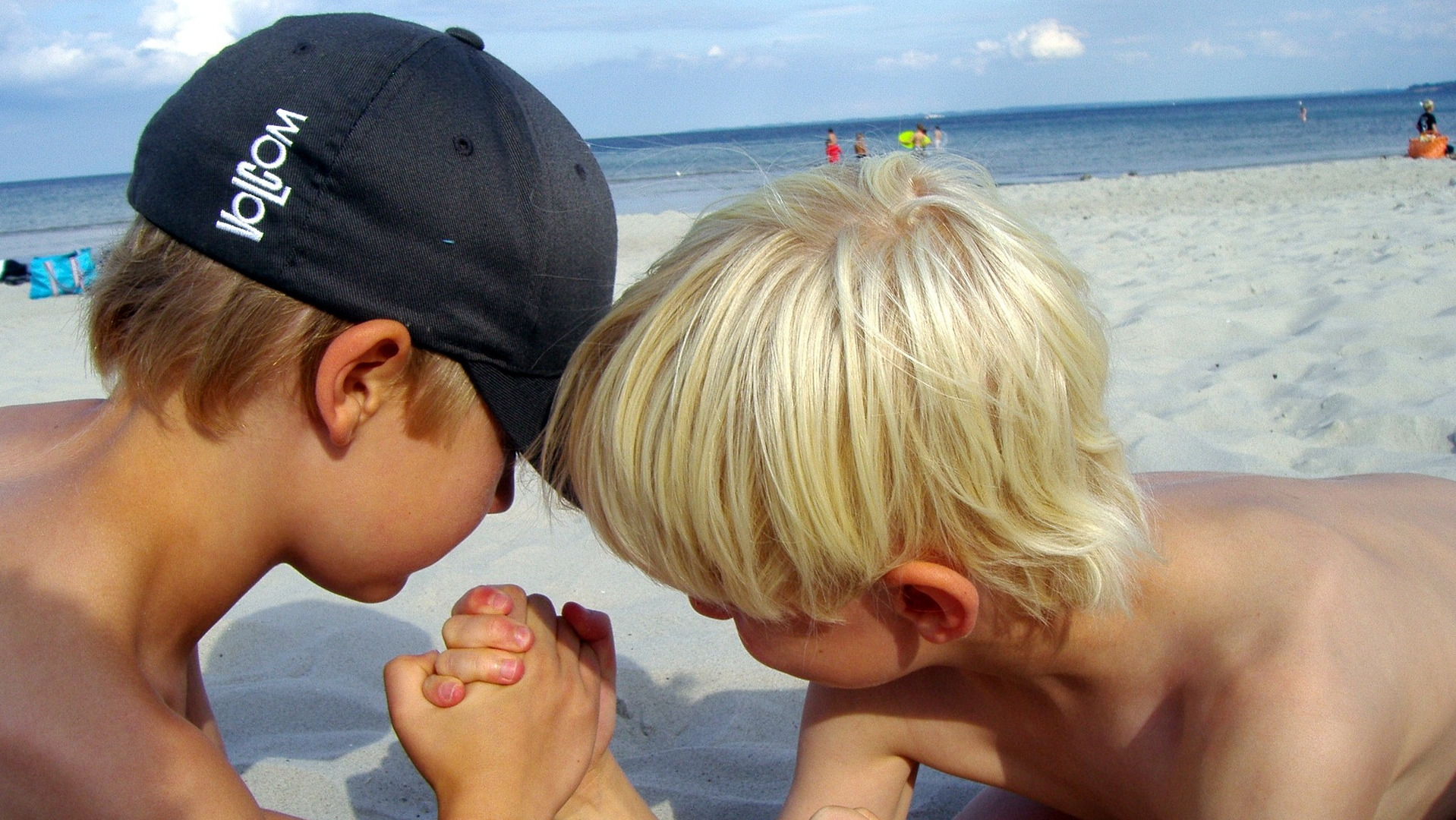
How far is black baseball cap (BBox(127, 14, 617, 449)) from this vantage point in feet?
4.43

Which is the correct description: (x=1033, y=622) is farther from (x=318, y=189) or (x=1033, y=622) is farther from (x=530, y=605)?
(x=318, y=189)

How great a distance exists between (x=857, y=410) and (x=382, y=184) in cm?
67

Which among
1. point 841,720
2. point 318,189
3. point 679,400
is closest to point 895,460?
point 679,400

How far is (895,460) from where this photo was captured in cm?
124

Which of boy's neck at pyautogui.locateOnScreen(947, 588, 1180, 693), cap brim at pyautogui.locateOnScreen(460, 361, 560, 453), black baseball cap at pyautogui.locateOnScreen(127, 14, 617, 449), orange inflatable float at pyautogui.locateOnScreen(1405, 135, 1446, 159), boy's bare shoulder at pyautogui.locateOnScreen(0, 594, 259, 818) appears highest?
black baseball cap at pyautogui.locateOnScreen(127, 14, 617, 449)

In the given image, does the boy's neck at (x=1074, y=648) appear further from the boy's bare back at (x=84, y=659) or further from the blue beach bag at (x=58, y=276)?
the blue beach bag at (x=58, y=276)

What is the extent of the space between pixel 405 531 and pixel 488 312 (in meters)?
0.34

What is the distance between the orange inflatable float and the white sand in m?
12.8

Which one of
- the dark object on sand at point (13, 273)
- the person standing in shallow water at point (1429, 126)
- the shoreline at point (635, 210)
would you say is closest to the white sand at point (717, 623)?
the dark object on sand at point (13, 273)

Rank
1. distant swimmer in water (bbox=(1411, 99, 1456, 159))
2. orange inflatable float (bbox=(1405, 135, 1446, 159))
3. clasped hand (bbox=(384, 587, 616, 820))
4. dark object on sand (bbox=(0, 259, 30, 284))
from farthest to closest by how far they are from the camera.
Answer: distant swimmer in water (bbox=(1411, 99, 1456, 159)), orange inflatable float (bbox=(1405, 135, 1446, 159)), dark object on sand (bbox=(0, 259, 30, 284)), clasped hand (bbox=(384, 587, 616, 820))

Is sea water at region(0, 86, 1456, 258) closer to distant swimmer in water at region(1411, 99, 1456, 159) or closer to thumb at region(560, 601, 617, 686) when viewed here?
thumb at region(560, 601, 617, 686)

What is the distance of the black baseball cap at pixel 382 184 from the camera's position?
135cm

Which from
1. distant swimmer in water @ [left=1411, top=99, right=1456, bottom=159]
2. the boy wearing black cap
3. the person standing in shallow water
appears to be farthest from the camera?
the person standing in shallow water

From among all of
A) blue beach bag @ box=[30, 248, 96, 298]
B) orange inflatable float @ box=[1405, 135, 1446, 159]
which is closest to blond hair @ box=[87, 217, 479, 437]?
blue beach bag @ box=[30, 248, 96, 298]
